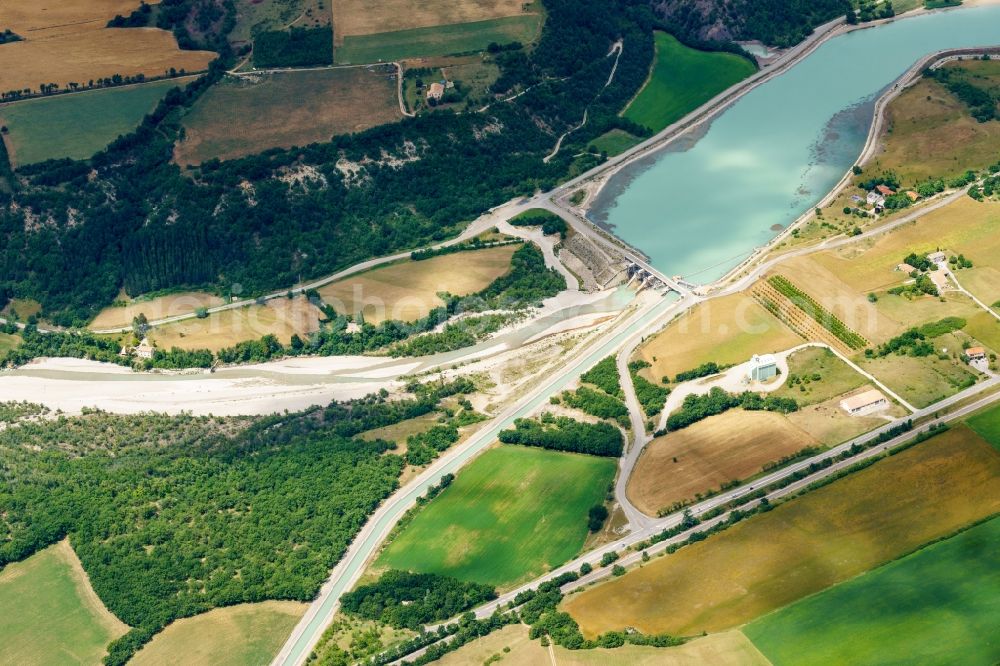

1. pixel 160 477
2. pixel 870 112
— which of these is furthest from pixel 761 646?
pixel 870 112

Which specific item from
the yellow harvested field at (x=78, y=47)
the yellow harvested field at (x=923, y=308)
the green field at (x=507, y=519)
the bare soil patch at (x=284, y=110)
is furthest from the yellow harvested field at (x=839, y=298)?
the yellow harvested field at (x=78, y=47)

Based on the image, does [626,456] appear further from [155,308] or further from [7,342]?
[7,342]

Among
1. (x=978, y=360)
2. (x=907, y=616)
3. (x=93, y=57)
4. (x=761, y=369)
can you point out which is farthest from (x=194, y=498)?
(x=93, y=57)

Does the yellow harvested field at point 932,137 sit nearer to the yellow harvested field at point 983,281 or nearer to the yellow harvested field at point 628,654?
the yellow harvested field at point 983,281

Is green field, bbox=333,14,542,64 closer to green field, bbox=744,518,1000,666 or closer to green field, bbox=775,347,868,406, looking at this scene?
green field, bbox=775,347,868,406

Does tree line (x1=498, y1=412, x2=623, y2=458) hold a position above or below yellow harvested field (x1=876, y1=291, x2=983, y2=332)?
below

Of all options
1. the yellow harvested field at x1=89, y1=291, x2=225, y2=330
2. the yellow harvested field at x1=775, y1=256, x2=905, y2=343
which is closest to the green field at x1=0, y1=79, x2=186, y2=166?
the yellow harvested field at x1=89, y1=291, x2=225, y2=330
